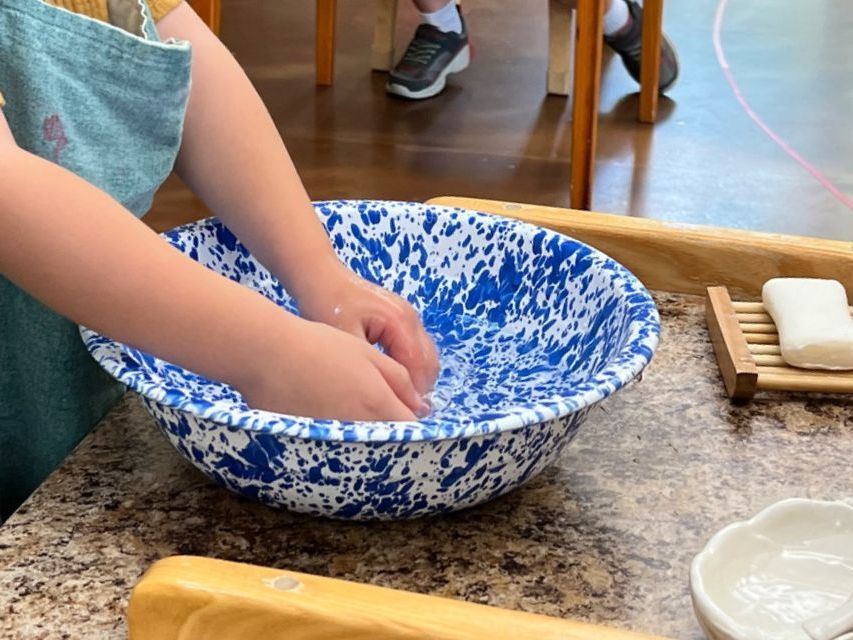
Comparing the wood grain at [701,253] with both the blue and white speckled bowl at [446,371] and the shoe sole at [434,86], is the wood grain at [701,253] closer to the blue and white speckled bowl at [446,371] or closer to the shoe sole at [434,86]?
the blue and white speckled bowl at [446,371]

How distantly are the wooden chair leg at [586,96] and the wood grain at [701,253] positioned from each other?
0.95m

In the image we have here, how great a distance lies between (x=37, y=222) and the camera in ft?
1.57

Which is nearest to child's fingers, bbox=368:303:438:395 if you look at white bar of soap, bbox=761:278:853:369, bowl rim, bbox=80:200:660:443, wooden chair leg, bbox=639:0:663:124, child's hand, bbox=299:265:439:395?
child's hand, bbox=299:265:439:395

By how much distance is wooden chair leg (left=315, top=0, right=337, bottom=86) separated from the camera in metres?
2.28

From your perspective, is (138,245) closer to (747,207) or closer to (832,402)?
(832,402)

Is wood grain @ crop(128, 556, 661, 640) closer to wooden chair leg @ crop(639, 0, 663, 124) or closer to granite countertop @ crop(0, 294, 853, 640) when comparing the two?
granite countertop @ crop(0, 294, 853, 640)

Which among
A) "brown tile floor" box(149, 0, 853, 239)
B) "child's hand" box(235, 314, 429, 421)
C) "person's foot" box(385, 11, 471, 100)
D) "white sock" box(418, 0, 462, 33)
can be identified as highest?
"child's hand" box(235, 314, 429, 421)

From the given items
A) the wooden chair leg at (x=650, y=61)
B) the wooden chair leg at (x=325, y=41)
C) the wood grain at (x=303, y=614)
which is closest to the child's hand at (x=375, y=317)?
the wood grain at (x=303, y=614)

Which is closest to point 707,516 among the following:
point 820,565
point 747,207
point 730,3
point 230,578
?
point 820,565

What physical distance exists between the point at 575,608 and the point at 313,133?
1.64 metres

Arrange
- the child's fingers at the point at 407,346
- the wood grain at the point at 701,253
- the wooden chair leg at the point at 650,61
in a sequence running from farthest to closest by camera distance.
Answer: the wooden chair leg at the point at 650,61
the wood grain at the point at 701,253
the child's fingers at the point at 407,346

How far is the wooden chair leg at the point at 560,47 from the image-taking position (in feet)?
7.48

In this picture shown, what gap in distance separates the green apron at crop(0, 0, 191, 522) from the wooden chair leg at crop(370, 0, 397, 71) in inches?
70.0

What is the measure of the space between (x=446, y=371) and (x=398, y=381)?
124 mm
